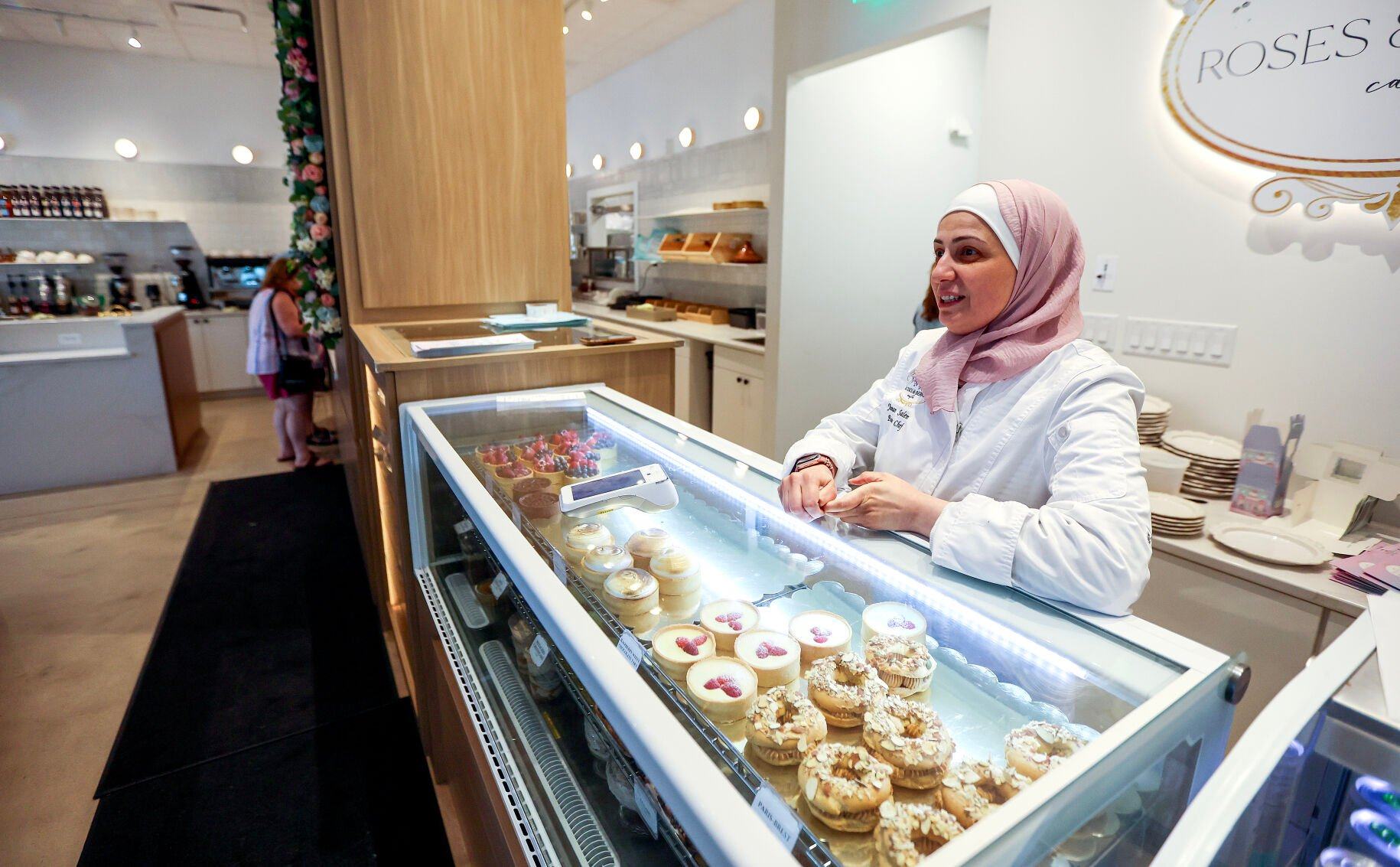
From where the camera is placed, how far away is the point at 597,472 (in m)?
1.73

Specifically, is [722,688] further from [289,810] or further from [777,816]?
A: [289,810]

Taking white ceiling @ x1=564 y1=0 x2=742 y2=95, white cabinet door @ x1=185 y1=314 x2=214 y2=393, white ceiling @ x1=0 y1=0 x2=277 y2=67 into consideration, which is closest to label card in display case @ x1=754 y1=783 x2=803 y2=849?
white ceiling @ x1=564 y1=0 x2=742 y2=95

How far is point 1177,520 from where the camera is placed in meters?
2.14

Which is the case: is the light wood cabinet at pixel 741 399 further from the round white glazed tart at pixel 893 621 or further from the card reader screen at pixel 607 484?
the round white glazed tart at pixel 893 621

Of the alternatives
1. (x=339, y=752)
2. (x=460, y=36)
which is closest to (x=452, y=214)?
(x=460, y=36)

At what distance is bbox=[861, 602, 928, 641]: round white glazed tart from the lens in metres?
1.03

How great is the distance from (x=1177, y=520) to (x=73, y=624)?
448cm

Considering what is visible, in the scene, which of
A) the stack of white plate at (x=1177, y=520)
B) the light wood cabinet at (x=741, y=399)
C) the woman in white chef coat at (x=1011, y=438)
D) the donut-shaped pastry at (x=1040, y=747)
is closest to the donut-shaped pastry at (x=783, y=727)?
the donut-shaped pastry at (x=1040, y=747)

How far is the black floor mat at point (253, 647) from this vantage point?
8.11 feet

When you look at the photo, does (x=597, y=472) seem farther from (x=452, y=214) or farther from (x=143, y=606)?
(x=143, y=606)

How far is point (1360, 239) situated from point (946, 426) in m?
1.79

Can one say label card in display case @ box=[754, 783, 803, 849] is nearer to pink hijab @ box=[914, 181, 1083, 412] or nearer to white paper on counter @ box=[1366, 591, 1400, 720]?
white paper on counter @ box=[1366, 591, 1400, 720]

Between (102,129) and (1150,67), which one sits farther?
(102,129)

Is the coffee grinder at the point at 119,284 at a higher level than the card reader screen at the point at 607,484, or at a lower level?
higher
